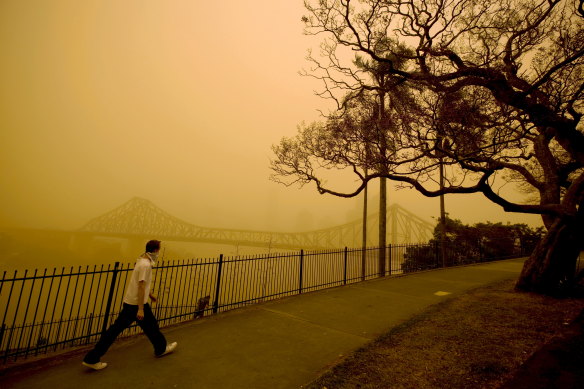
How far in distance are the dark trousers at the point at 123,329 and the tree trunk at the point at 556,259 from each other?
9.92 metres

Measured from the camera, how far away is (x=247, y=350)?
492 cm

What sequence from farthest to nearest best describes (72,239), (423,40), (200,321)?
(72,239) → (423,40) → (200,321)

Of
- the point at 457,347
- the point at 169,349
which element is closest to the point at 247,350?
the point at 169,349

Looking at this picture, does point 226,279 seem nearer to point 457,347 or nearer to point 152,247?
point 152,247

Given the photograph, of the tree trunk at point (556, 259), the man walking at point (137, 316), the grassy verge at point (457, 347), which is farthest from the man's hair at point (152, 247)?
the tree trunk at point (556, 259)

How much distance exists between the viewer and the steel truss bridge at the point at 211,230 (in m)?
76.0

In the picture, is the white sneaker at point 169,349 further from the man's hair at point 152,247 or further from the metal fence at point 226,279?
the man's hair at point 152,247

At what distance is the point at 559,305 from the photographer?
6.92 m

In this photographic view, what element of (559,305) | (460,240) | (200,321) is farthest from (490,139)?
(460,240)

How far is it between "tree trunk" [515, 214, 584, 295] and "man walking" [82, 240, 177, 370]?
32.2 feet

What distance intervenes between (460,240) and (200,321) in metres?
21.7

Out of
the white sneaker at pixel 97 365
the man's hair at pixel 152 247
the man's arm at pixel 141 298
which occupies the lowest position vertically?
the white sneaker at pixel 97 365

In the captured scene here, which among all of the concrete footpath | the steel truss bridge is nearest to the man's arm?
the concrete footpath

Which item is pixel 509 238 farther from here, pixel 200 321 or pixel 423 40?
pixel 200 321
